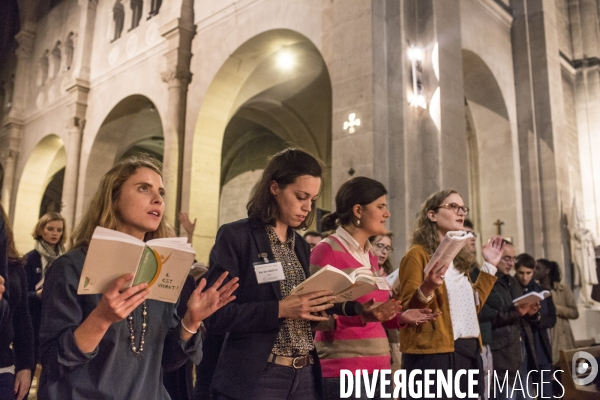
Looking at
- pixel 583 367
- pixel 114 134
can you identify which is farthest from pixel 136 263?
pixel 114 134

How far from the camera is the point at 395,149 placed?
6938 millimetres

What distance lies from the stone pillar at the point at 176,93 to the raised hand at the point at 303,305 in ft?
27.0

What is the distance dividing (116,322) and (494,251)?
224 cm

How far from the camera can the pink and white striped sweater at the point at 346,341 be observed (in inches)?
93.3

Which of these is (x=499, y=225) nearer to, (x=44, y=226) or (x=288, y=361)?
(x=44, y=226)

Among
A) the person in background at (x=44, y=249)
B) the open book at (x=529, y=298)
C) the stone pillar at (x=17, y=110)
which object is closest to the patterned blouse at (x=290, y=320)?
the open book at (x=529, y=298)

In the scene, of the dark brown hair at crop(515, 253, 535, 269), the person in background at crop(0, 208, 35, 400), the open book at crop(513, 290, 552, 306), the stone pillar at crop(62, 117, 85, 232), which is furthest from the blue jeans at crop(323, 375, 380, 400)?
the stone pillar at crop(62, 117, 85, 232)

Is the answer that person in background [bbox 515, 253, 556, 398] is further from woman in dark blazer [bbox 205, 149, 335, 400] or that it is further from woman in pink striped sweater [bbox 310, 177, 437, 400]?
woman in dark blazer [bbox 205, 149, 335, 400]

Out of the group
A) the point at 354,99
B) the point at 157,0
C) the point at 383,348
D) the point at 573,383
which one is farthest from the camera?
the point at 157,0

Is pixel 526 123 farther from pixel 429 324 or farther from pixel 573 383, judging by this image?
pixel 429 324

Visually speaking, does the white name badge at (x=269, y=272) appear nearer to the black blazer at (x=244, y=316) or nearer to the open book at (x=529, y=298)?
the black blazer at (x=244, y=316)

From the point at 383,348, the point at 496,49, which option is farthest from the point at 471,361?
the point at 496,49

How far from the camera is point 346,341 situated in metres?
2.41

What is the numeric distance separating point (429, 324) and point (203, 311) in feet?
4.69
